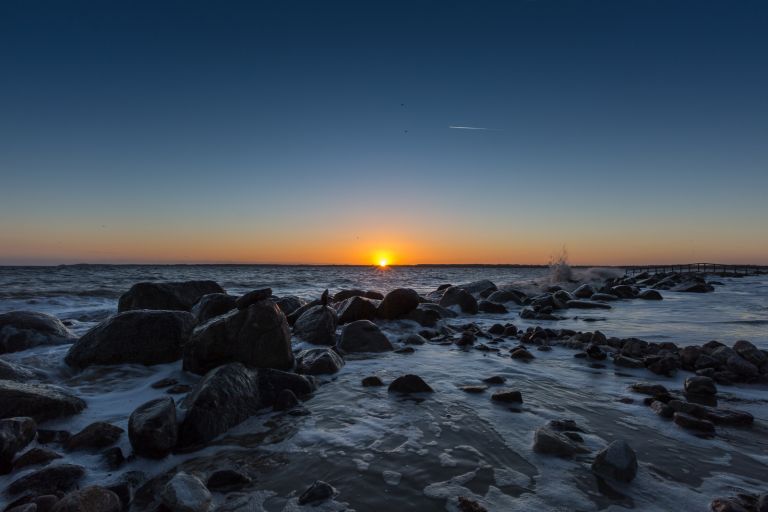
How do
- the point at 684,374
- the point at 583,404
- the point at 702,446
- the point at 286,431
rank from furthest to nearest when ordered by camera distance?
the point at 684,374
the point at 583,404
the point at 286,431
the point at 702,446

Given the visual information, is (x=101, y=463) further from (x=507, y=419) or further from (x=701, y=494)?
(x=701, y=494)

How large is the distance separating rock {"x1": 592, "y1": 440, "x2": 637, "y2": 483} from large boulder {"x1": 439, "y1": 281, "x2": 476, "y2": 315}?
11.5 metres

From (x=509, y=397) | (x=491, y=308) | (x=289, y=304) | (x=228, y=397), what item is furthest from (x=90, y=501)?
(x=491, y=308)

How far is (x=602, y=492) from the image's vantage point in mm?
3121

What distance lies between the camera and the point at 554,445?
375cm

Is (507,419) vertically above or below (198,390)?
below

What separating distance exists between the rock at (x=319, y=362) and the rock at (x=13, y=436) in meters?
3.30

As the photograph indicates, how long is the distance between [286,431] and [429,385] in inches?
88.2

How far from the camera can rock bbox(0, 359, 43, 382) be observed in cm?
532

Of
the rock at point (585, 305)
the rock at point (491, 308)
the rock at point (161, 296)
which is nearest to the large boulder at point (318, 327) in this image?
the rock at point (161, 296)

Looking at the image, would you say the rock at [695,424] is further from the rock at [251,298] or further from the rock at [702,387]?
the rock at [251,298]

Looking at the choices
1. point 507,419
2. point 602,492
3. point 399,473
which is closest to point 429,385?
point 507,419

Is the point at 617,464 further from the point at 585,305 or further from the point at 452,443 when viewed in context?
the point at 585,305

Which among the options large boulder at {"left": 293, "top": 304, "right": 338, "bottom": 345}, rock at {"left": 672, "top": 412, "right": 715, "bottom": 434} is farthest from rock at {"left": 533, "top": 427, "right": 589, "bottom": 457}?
large boulder at {"left": 293, "top": 304, "right": 338, "bottom": 345}
